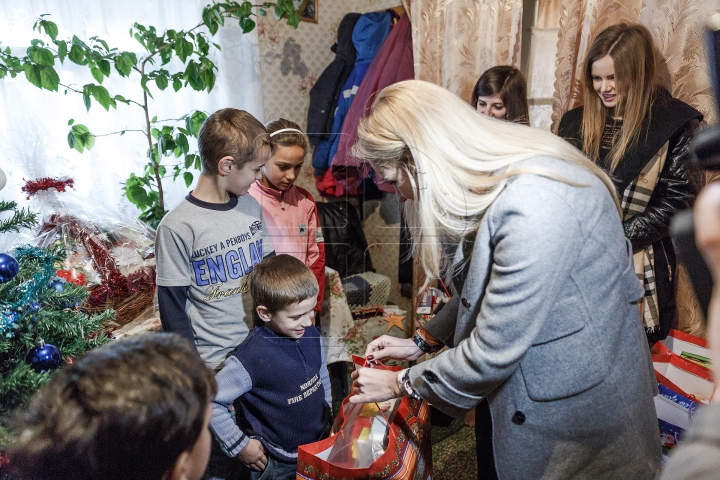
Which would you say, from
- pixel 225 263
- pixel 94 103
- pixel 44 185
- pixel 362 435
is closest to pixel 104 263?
pixel 44 185

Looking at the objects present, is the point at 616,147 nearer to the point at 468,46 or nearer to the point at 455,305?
the point at 455,305

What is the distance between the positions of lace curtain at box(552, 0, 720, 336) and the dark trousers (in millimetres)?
709

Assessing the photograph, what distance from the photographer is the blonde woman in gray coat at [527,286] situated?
75 cm

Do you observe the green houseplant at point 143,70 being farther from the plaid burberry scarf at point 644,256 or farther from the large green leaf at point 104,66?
the plaid burberry scarf at point 644,256

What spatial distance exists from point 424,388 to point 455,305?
0.98 feet

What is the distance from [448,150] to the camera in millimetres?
818

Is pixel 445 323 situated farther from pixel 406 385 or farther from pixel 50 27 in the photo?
pixel 50 27

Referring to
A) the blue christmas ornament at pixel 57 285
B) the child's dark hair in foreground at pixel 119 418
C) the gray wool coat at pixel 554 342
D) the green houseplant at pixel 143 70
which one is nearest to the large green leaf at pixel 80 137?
the green houseplant at pixel 143 70

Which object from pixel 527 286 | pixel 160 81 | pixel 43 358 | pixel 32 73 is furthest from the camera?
pixel 160 81

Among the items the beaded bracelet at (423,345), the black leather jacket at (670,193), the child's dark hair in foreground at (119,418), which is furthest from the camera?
the black leather jacket at (670,193)

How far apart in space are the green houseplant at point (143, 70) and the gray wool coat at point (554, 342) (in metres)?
1.48

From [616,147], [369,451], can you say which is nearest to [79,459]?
[369,451]

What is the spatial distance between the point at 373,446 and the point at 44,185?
153cm

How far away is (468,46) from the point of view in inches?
81.7
